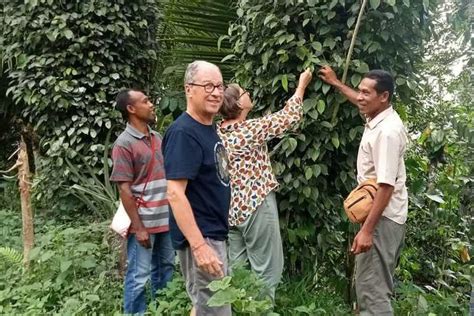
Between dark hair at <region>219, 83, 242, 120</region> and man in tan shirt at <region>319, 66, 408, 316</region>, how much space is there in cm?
71

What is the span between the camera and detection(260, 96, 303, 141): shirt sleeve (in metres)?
3.19

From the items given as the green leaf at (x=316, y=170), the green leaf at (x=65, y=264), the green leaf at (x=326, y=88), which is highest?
the green leaf at (x=326, y=88)

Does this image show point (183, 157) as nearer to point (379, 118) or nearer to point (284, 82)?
point (379, 118)

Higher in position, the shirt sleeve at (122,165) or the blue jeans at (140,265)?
the shirt sleeve at (122,165)

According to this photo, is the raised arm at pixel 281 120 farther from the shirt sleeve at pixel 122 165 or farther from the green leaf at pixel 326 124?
the shirt sleeve at pixel 122 165

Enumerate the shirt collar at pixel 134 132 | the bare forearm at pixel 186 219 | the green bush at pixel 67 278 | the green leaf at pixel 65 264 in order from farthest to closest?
the green leaf at pixel 65 264 < the green bush at pixel 67 278 < the shirt collar at pixel 134 132 < the bare forearm at pixel 186 219

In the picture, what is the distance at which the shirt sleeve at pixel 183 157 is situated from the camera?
7.73 feet

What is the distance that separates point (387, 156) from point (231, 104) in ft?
3.13

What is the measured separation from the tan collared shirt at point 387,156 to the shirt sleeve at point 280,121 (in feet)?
1.41

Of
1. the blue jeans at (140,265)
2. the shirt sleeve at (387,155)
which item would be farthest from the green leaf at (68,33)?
the shirt sleeve at (387,155)

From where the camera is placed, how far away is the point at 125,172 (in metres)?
3.43

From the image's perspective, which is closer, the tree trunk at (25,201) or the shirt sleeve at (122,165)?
the shirt sleeve at (122,165)

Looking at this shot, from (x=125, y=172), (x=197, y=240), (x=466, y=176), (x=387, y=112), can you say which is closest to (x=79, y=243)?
(x=125, y=172)

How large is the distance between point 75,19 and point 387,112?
3.83 metres
